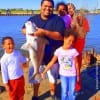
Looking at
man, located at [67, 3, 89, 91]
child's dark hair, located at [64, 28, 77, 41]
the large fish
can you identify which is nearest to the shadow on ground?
man, located at [67, 3, 89, 91]

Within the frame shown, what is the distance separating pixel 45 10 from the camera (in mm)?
5961

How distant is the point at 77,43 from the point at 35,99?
124 centimetres

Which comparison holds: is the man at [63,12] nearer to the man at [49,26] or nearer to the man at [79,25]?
the man at [79,25]

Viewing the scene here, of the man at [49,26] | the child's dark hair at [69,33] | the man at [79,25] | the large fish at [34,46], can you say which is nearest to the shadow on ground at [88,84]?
the man at [79,25]

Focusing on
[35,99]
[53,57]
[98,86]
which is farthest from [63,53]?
[98,86]

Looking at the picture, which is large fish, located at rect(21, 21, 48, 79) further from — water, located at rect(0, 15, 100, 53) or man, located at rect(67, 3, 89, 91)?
water, located at rect(0, 15, 100, 53)

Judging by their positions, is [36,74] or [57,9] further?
[57,9]

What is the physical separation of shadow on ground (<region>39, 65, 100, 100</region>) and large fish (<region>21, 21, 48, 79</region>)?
3.95 ft

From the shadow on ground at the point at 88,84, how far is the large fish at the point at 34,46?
1203 mm

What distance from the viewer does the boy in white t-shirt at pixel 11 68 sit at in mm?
5895

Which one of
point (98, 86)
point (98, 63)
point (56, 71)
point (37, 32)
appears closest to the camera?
point (37, 32)

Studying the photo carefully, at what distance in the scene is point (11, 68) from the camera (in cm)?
591

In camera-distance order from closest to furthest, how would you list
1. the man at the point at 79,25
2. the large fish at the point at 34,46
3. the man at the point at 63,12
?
1. the large fish at the point at 34,46
2. the man at the point at 79,25
3. the man at the point at 63,12

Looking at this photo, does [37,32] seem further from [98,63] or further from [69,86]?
[98,63]
